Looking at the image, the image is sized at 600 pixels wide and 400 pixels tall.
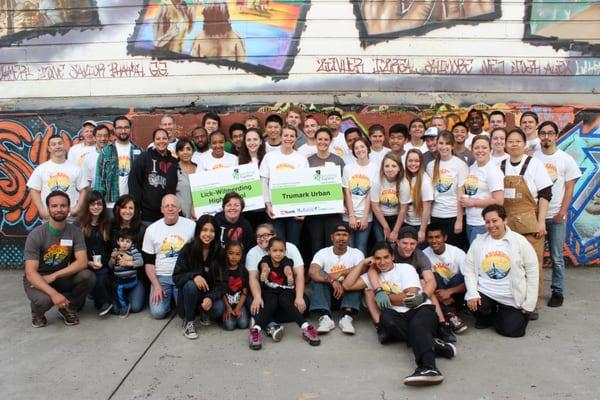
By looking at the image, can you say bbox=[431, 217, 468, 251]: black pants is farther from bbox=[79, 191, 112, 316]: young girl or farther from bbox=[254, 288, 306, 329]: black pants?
bbox=[79, 191, 112, 316]: young girl

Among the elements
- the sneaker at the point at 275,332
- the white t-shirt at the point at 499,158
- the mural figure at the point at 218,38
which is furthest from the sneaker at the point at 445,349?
the mural figure at the point at 218,38

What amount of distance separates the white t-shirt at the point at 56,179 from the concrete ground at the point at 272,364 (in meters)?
1.50

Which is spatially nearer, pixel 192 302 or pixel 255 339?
pixel 255 339

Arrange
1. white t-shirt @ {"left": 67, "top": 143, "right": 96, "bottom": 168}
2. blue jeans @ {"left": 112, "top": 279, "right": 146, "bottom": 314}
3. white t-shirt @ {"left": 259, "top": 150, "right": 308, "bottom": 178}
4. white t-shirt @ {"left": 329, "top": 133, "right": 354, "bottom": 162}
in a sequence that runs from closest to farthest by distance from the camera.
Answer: blue jeans @ {"left": 112, "top": 279, "right": 146, "bottom": 314}
white t-shirt @ {"left": 259, "top": 150, "right": 308, "bottom": 178}
white t-shirt @ {"left": 329, "top": 133, "right": 354, "bottom": 162}
white t-shirt @ {"left": 67, "top": 143, "right": 96, "bottom": 168}

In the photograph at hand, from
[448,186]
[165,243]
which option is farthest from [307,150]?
[165,243]

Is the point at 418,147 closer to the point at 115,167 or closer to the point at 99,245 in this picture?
the point at 115,167

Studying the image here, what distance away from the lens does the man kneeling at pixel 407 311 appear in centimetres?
381

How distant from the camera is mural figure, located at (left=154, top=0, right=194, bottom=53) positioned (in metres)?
7.70

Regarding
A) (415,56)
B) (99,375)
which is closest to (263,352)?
(99,375)

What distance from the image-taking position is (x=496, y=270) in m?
4.71

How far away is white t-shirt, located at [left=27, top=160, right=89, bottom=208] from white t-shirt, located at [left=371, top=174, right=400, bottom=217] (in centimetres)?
341

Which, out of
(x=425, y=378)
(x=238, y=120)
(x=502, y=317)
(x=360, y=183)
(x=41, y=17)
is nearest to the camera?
(x=425, y=378)

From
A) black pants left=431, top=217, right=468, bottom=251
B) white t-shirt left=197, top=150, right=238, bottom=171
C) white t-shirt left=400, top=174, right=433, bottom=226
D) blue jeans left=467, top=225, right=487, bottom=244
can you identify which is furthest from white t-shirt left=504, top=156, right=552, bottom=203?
white t-shirt left=197, top=150, right=238, bottom=171

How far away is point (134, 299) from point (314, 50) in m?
4.55
